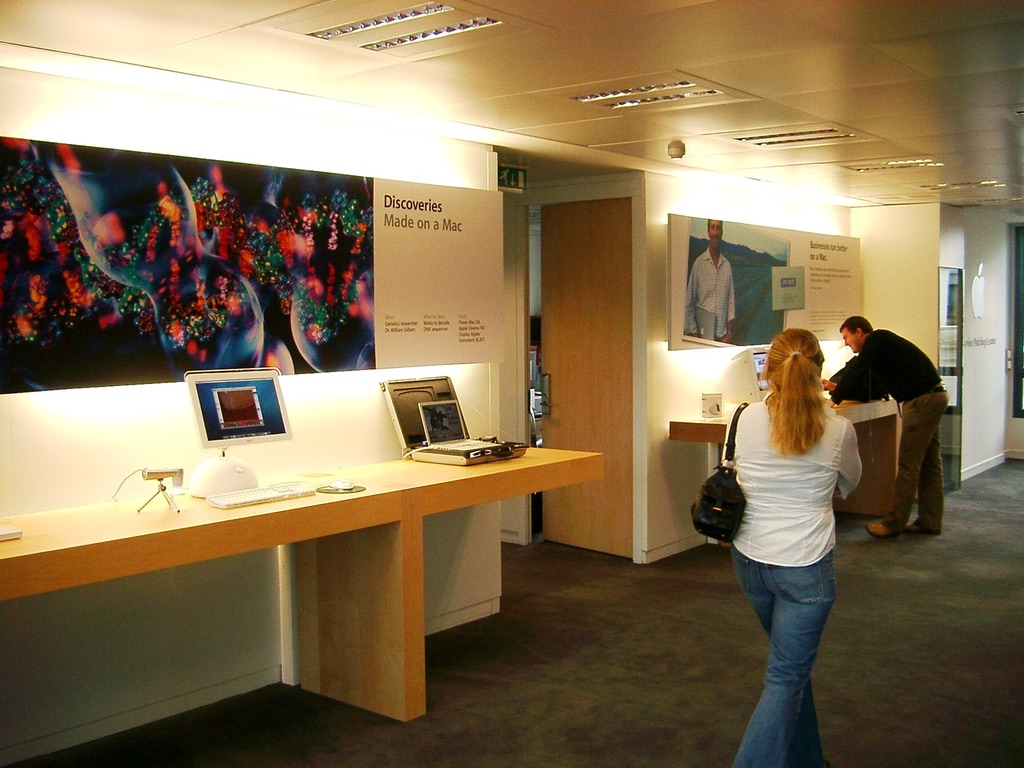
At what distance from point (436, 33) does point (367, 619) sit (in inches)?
91.4

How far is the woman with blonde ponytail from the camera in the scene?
304 centimetres

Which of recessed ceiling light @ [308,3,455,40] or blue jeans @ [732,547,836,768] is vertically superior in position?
recessed ceiling light @ [308,3,455,40]

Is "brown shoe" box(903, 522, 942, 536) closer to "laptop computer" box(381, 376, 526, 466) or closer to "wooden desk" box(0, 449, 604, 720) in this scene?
"wooden desk" box(0, 449, 604, 720)

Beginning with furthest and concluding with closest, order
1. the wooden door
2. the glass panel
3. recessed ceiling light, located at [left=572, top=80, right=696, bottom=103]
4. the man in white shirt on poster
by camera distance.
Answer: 1. the glass panel
2. the man in white shirt on poster
3. the wooden door
4. recessed ceiling light, located at [left=572, top=80, right=696, bottom=103]

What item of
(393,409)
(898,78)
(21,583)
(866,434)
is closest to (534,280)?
(866,434)

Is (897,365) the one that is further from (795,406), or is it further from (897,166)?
(795,406)

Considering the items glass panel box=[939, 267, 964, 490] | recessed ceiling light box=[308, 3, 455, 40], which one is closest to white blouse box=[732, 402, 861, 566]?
recessed ceiling light box=[308, 3, 455, 40]

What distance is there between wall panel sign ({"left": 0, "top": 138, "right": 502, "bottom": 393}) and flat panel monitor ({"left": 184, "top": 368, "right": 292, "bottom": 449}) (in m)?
0.12

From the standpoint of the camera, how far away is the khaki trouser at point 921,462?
7.42 meters

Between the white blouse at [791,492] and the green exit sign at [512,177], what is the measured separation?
11.6ft

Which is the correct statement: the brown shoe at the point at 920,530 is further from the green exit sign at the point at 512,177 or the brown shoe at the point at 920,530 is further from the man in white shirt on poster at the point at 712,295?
the green exit sign at the point at 512,177

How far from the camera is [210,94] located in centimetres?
411

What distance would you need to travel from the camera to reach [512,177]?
6.37 meters

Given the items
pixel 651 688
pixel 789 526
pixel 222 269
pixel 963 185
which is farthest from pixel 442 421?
pixel 963 185
